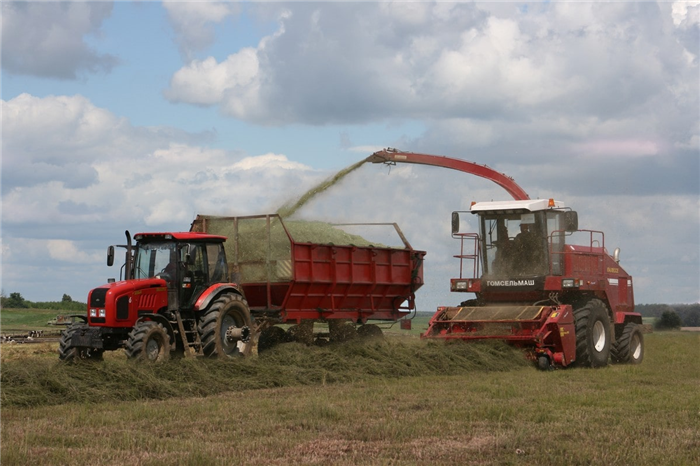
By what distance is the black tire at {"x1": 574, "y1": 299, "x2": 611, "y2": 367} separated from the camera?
56.0ft

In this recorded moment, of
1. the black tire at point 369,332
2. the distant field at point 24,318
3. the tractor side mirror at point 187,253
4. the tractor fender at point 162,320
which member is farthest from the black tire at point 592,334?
the distant field at point 24,318

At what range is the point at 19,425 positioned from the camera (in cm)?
938

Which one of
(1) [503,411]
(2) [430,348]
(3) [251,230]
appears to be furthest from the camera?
(3) [251,230]

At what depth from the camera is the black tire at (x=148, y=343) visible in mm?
13477

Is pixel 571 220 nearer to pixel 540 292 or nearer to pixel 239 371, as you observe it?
pixel 540 292

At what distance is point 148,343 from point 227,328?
6.62 feet

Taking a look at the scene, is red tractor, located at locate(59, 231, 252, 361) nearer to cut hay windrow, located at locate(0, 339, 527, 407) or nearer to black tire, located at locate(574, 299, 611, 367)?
cut hay windrow, located at locate(0, 339, 527, 407)

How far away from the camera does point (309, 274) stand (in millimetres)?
17141

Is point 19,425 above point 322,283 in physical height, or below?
below

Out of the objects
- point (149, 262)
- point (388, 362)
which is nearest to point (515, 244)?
point (388, 362)

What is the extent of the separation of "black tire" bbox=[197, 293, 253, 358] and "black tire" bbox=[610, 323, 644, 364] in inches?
318

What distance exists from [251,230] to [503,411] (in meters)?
8.41

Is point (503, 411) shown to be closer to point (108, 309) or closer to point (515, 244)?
point (108, 309)

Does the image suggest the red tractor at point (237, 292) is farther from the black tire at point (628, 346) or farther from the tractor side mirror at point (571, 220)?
the black tire at point (628, 346)
